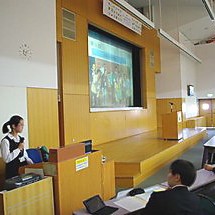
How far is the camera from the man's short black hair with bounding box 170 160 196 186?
2.18 meters

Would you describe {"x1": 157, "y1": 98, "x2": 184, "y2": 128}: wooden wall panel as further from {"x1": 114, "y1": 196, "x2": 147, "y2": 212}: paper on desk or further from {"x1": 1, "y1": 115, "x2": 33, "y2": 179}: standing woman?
{"x1": 114, "y1": 196, "x2": 147, "y2": 212}: paper on desk

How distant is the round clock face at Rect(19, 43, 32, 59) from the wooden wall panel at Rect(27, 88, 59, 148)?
56cm

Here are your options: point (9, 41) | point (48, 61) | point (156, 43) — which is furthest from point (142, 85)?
point (9, 41)

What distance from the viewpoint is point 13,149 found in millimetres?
3695

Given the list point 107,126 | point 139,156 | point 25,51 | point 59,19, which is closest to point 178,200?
point 25,51

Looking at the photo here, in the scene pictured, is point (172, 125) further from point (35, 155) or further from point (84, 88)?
point (35, 155)

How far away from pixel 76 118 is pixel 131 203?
4790mm

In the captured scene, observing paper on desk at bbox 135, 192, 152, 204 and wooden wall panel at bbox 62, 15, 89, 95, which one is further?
wooden wall panel at bbox 62, 15, 89, 95

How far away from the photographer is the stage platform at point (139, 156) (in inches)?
226

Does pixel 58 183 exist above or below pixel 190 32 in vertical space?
below

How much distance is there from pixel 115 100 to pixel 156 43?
15.3ft

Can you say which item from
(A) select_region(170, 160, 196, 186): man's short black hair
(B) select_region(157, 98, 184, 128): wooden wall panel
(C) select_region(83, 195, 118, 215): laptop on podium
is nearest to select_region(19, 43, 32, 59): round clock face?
(C) select_region(83, 195, 118, 215): laptop on podium

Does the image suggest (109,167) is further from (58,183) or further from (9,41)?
(9,41)

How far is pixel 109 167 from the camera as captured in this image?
427 cm
